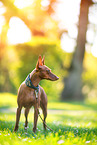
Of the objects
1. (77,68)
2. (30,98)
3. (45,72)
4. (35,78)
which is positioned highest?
(45,72)

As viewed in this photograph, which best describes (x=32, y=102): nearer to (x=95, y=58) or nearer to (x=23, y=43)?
(x=23, y=43)

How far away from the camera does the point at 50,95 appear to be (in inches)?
803

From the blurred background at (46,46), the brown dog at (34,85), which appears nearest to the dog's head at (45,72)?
the brown dog at (34,85)

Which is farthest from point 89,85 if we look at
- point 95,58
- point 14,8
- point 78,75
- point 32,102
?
point 32,102

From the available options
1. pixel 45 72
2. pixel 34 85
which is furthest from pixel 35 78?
pixel 45 72

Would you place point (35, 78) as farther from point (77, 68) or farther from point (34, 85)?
point (77, 68)

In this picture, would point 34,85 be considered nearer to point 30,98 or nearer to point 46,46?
point 30,98

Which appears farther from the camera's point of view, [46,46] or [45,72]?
[46,46]

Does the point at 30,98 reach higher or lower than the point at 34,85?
lower

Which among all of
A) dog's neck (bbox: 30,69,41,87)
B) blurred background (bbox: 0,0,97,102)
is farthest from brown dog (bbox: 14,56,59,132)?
blurred background (bbox: 0,0,97,102)

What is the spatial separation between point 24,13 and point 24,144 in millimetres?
18484

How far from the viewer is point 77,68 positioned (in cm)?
2006

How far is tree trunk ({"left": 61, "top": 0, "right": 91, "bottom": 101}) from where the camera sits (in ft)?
60.8

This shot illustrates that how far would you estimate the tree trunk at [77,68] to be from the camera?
60.8 ft
